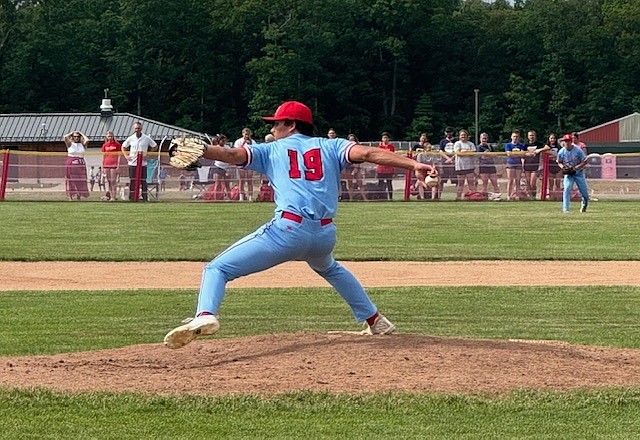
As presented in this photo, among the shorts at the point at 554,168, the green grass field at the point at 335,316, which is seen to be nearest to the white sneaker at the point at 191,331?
the green grass field at the point at 335,316

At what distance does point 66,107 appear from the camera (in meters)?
86.8

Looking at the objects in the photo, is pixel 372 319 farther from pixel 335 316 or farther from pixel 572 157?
pixel 572 157

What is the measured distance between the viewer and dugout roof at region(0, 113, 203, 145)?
5566cm

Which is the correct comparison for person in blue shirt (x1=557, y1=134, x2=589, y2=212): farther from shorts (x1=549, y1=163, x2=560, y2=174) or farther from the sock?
the sock

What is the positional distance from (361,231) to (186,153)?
1303 centimetres

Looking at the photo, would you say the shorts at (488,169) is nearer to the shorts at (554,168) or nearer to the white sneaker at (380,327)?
the shorts at (554,168)

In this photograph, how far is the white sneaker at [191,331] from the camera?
24.6 ft

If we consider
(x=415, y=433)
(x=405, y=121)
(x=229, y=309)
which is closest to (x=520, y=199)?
(x=229, y=309)

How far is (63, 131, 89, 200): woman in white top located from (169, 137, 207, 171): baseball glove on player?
2249 centimetres

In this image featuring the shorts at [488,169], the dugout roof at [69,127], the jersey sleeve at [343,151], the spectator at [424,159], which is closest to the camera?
the jersey sleeve at [343,151]

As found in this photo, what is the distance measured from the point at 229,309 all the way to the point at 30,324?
2.01 metres

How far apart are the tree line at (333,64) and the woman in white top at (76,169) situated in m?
54.3

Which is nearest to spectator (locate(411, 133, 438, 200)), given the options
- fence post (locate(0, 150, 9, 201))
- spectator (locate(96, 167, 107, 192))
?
spectator (locate(96, 167, 107, 192))

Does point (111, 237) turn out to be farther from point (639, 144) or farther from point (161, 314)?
point (639, 144)
